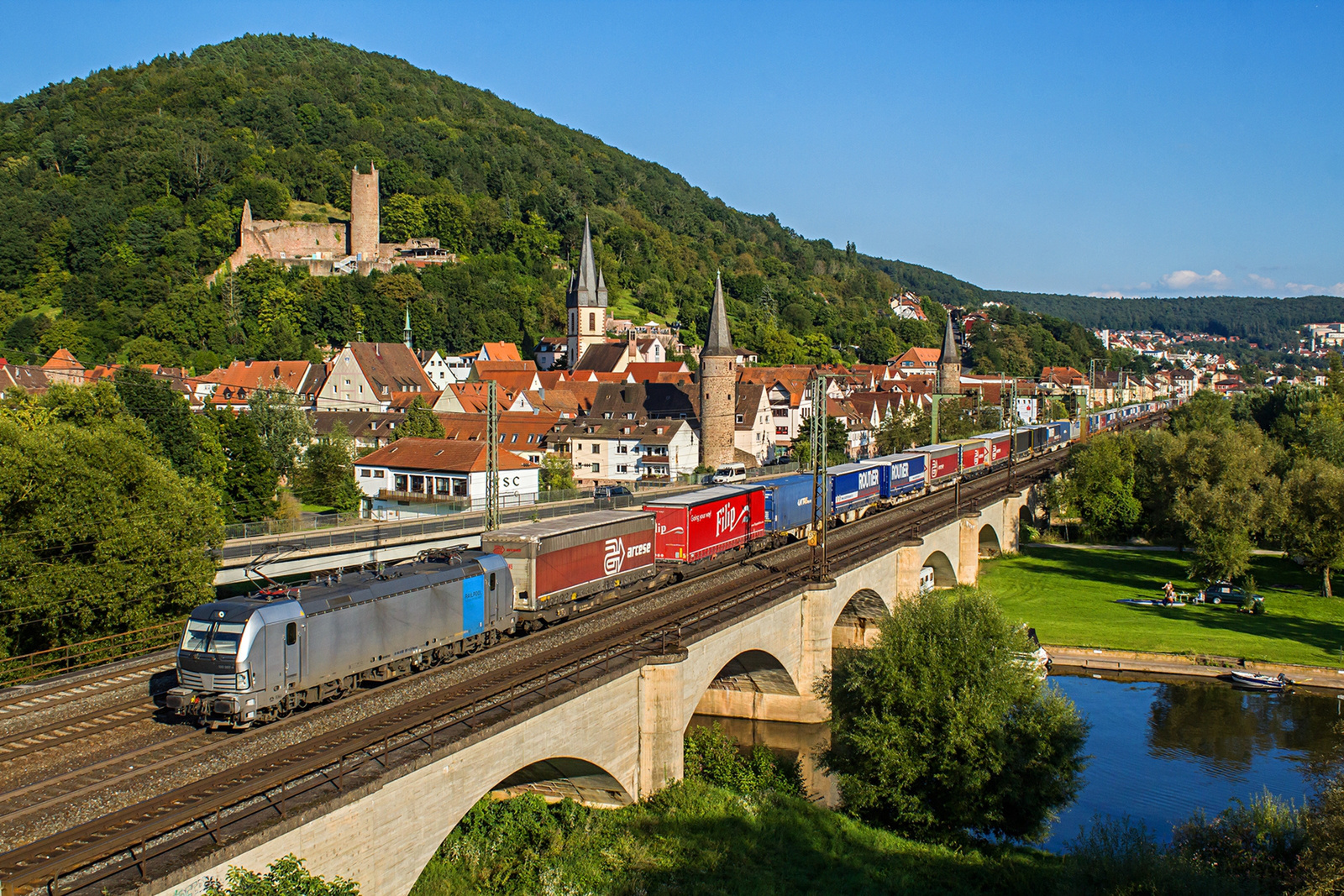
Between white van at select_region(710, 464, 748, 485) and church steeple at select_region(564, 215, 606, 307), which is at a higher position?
church steeple at select_region(564, 215, 606, 307)

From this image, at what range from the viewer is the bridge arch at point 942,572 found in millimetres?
52912

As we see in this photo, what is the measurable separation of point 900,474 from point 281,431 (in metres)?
42.1

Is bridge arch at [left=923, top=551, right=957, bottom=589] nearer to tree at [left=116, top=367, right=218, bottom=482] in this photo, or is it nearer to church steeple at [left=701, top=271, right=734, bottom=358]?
church steeple at [left=701, top=271, right=734, bottom=358]

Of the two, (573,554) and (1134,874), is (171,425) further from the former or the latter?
(1134,874)

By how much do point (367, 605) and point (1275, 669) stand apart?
129ft

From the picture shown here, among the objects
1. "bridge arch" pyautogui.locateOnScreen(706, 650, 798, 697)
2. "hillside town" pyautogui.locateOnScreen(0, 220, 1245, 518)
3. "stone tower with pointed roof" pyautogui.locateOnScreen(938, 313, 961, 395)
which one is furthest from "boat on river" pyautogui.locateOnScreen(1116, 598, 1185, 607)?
"stone tower with pointed roof" pyautogui.locateOnScreen(938, 313, 961, 395)

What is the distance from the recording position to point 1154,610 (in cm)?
5162

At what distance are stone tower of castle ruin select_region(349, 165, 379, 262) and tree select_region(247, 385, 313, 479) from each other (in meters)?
89.6

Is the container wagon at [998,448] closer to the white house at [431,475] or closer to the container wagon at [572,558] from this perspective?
the white house at [431,475]

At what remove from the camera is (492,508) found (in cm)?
3078

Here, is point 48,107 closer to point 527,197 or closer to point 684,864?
point 527,197

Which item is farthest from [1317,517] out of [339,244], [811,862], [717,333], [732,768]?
[339,244]

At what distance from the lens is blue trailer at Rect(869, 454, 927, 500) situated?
59.9 metres

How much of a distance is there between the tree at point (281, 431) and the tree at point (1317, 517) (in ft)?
204
